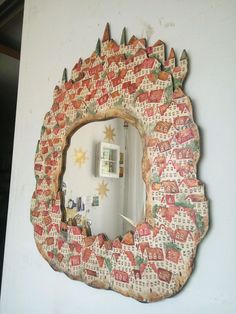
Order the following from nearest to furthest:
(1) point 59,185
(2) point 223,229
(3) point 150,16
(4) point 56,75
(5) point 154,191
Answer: (2) point 223,229
(5) point 154,191
(3) point 150,16
(1) point 59,185
(4) point 56,75

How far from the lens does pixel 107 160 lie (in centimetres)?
96

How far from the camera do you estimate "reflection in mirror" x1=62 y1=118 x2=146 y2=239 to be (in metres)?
0.88

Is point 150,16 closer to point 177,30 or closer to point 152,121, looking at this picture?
point 177,30

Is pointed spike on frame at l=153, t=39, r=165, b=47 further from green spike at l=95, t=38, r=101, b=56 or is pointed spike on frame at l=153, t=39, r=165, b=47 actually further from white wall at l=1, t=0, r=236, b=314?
green spike at l=95, t=38, r=101, b=56

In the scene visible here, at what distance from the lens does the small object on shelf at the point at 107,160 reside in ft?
3.07

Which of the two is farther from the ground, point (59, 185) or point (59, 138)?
point (59, 138)

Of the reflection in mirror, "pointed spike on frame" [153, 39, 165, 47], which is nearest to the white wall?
"pointed spike on frame" [153, 39, 165, 47]

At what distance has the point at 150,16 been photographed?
923mm

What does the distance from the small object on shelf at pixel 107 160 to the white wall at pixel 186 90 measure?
0.29 meters

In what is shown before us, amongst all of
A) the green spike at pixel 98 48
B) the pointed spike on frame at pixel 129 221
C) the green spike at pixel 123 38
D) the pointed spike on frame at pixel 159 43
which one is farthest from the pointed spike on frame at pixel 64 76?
the pointed spike on frame at pixel 129 221

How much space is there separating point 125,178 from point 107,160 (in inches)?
3.9

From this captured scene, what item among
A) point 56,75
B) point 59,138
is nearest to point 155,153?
point 59,138

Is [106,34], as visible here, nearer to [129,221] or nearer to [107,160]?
[107,160]

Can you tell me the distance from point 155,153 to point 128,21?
19.4 inches
